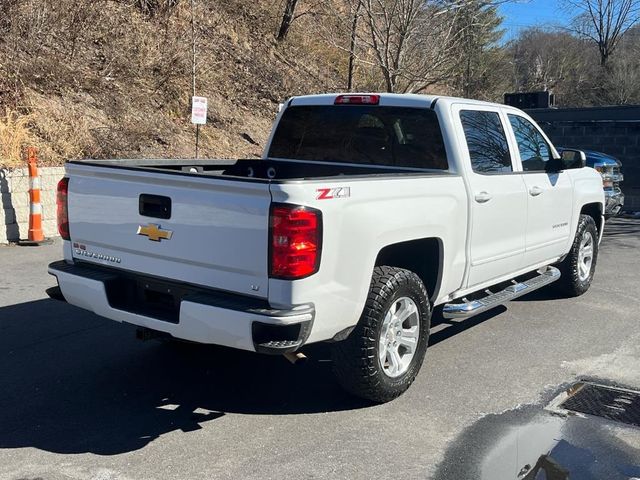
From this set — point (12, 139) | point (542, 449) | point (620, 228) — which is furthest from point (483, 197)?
point (620, 228)

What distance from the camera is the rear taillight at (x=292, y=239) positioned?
385cm

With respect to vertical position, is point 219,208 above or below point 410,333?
above

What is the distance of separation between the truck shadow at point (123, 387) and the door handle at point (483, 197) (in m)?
1.72

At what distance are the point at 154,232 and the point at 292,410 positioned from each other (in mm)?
1463

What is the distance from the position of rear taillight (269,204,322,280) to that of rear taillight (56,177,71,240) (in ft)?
6.00

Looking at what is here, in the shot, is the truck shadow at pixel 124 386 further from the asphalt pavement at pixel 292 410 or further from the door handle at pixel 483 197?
the door handle at pixel 483 197

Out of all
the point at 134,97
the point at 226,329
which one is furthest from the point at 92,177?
the point at 134,97

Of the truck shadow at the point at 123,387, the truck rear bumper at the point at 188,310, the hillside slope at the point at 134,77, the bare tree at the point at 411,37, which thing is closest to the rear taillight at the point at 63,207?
the truck rear bumper at the point at 188,310

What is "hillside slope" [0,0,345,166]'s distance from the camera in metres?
13.5

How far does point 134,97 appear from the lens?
16.3 metres

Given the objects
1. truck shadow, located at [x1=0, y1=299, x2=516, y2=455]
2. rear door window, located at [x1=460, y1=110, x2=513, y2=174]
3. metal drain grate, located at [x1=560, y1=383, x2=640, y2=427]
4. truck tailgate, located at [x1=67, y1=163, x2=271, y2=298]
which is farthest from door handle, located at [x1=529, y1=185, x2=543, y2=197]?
truck tailgate, located at [x1=67, y1=163, x2=271, y2=298]

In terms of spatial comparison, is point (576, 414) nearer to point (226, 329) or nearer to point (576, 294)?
point (226, 329)

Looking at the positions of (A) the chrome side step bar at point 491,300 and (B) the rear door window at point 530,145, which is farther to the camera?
(B) the rear door window at point 530,145

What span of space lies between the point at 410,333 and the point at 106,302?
2.02 metres
